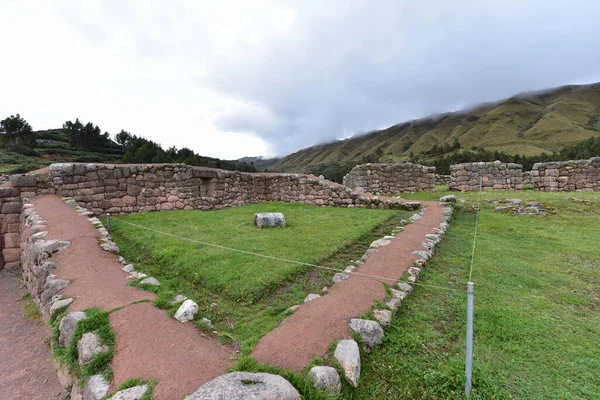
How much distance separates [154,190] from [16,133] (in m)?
49.0

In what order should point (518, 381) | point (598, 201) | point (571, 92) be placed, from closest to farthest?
point (518, 381), point (598, 201), point (571, 92)

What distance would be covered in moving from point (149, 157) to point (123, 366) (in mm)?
36341

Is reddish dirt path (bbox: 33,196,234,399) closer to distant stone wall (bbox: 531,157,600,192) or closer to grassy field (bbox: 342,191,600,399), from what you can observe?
grassy field (bbox: 342,191,600,399)

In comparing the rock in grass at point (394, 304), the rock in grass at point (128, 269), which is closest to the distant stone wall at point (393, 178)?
the rock in grass at point (394, 304)

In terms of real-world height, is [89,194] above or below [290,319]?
above

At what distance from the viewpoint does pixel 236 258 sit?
5.66 m

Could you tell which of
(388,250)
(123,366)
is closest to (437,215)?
(388,250)

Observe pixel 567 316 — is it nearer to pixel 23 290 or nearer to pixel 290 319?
pixel 290 319

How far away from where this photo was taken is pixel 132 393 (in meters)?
2.35

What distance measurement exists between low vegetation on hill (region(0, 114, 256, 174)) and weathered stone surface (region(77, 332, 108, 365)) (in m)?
31.9

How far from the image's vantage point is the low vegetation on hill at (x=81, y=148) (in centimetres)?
3494

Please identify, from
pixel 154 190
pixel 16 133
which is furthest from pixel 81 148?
pixel 154 190

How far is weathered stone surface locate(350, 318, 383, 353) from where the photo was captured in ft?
10.3

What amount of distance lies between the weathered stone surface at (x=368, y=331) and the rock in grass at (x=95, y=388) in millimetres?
2469
